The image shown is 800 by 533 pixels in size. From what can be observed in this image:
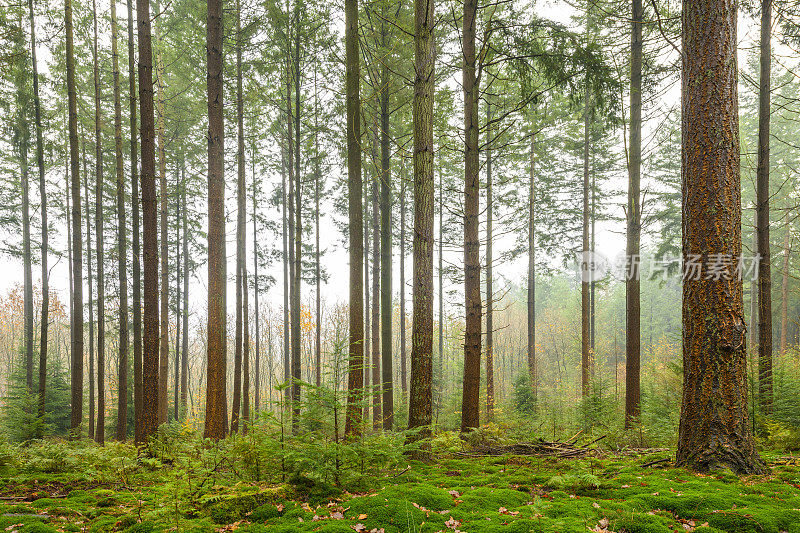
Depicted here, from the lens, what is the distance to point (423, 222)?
5289 millimetres

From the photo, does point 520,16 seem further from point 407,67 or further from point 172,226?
point 172,226

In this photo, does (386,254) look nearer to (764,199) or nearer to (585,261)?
(764,199)

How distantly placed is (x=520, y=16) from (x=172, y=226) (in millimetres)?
14122

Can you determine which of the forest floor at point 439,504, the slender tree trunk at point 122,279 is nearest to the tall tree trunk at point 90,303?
the slender tree trunk at point 122,279

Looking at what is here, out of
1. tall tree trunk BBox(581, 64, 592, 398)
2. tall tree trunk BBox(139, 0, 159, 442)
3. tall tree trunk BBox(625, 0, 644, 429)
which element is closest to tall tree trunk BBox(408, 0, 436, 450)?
tall tree trunk BBox(139, 0, 159, 442)

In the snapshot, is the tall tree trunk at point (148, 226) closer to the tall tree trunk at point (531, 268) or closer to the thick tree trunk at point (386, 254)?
the thick tree trunk at point (386, 254)

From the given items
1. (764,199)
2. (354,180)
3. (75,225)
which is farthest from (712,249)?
(75,225)

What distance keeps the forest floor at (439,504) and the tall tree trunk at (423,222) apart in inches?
46.1

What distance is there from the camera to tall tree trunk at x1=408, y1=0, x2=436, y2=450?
5176 mm

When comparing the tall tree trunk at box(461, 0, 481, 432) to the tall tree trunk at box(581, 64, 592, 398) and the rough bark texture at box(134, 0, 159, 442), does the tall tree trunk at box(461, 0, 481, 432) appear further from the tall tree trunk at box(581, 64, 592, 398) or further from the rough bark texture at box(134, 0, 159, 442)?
the tall tree trunk at box(581, 64, 592, 398)

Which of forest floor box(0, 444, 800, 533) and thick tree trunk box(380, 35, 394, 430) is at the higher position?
thick tree trunk box(380, 35, 394, 430)

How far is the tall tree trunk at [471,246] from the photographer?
21.0 feet

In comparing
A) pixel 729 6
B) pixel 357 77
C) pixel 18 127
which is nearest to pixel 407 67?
pixel 357 77

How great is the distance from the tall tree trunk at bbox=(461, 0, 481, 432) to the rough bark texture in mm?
5278
